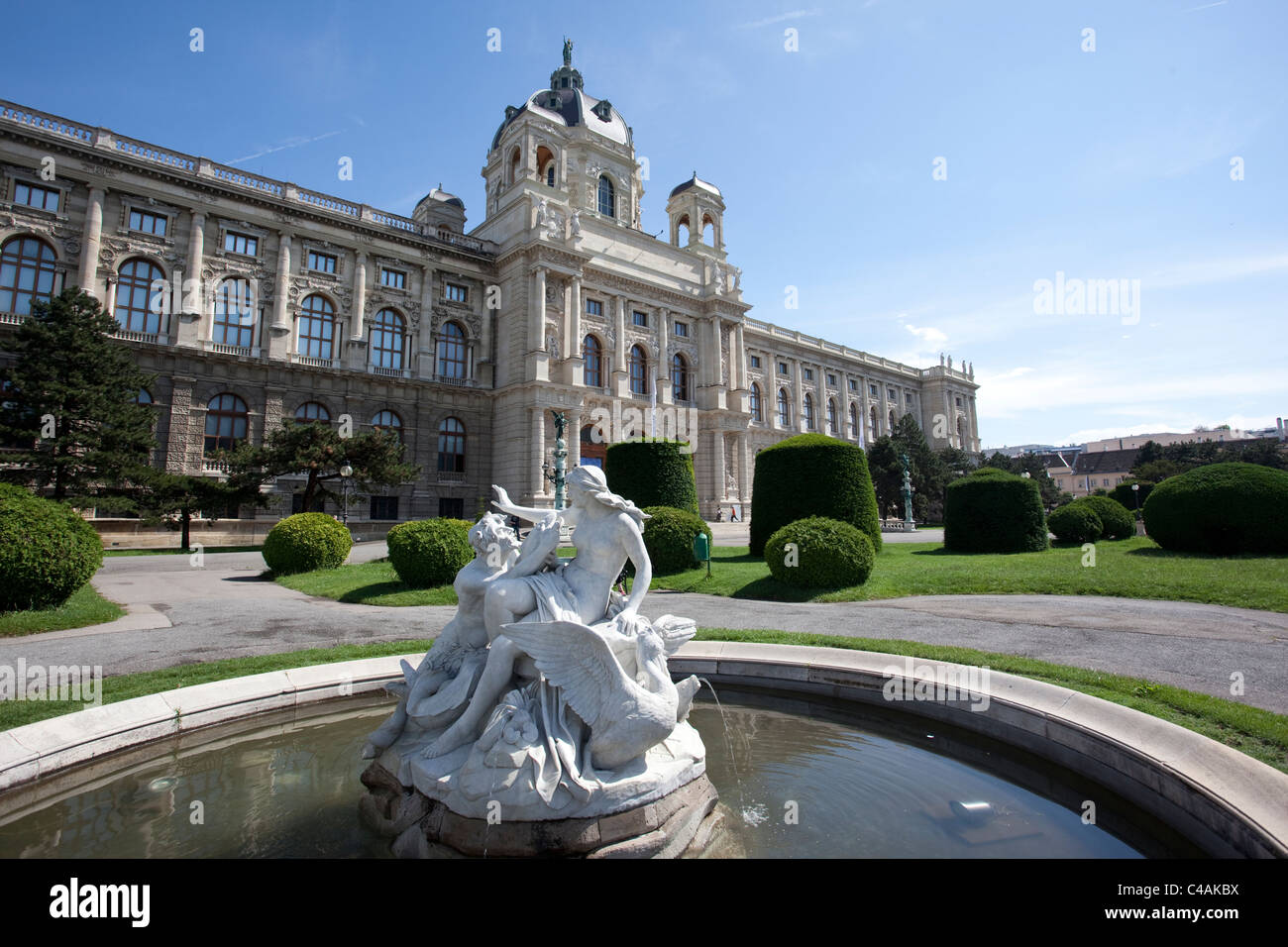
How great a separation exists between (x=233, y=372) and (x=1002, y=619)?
31.9m

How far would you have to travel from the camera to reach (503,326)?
116ft

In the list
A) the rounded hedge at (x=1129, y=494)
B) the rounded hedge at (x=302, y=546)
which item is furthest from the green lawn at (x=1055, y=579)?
the rounded hedge at (x=1129, y=494)

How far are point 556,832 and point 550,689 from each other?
697 mm

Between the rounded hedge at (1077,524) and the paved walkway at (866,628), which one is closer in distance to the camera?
the paved walkway at (866,628)

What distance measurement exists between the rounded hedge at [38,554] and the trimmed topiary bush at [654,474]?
12.0 metres

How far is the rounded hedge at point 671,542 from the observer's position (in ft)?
48.7

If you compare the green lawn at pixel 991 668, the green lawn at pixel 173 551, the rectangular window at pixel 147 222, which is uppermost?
the rectangular window at pixel 147 222

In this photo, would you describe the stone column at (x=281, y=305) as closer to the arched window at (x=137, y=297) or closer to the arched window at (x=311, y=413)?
the arched window at (x=311, y=413)

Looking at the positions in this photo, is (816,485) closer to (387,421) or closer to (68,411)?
(68,411)

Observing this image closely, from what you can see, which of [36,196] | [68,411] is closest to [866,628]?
[68,411]

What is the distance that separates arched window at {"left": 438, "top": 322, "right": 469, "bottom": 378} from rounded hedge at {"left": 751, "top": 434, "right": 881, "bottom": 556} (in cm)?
2428

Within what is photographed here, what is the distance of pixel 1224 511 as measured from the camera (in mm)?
14234

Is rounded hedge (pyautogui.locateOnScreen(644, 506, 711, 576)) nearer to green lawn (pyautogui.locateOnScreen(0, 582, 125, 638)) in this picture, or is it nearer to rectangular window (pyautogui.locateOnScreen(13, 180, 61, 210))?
green lawn (pyautogui.locateOnScreen(0, 582, 125, 638))
